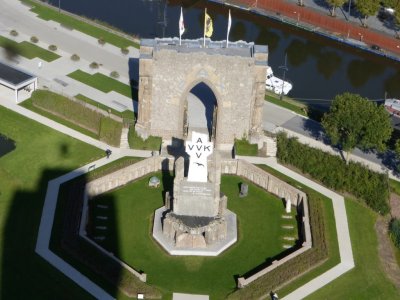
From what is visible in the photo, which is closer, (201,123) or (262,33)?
(201,123)

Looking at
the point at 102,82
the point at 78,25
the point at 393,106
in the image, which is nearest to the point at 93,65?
the point at 102,82

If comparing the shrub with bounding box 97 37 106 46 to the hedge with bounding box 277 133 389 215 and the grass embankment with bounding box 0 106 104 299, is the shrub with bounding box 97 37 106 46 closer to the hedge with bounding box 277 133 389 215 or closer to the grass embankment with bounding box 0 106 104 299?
the grass embankment with bounding box 0 106 104 299

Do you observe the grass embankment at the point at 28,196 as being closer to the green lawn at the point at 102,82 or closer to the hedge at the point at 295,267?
the green lawn at the point at 102,82

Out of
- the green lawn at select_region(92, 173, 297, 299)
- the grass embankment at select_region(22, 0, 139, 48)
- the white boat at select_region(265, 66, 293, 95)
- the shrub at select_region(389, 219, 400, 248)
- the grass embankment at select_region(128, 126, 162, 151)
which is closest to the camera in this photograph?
the green lawn at select_region(92, 173, 297, 299)

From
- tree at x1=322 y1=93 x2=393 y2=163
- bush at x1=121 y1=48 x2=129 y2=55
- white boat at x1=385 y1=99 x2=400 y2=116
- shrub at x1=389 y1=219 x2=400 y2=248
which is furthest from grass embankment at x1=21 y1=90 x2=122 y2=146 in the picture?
white boat at x1=385 y1=99 x2=400 y2=116

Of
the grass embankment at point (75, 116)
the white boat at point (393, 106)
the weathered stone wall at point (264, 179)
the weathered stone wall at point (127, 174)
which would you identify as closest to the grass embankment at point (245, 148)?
the weathered stone wall at point (264, 179)

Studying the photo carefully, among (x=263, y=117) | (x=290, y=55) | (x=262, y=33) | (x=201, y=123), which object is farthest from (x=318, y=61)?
(x=201, y=123)

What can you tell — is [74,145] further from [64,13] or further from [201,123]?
[64,13]
